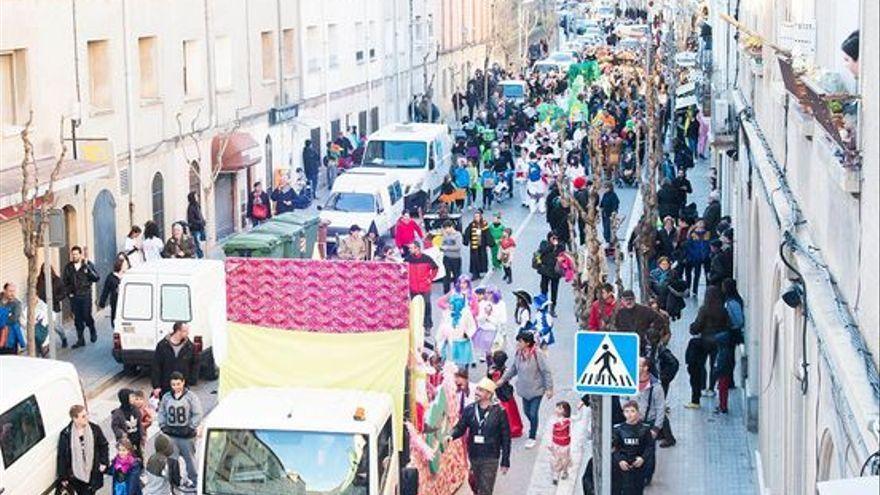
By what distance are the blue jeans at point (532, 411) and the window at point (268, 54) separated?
2364 cm

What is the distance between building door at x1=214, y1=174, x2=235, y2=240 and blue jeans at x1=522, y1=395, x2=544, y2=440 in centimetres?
1826

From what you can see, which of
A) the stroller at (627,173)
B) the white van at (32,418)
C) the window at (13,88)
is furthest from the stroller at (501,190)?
the white van at (32,418)

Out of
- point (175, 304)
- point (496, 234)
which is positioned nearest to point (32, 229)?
point (175, 304)

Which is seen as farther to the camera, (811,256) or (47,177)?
(47,177)

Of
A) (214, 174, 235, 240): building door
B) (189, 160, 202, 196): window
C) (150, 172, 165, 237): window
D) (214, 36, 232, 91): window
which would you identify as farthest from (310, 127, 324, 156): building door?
(150, 172, 165, 237): window

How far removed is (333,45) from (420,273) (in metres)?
24.3

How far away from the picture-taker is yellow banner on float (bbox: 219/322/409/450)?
16.1 m

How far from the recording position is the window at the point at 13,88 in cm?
2778

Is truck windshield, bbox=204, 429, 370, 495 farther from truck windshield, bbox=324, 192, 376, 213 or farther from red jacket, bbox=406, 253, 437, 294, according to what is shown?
truck windshield, bbox=324, 192, 376, 213

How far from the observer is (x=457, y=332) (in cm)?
2333

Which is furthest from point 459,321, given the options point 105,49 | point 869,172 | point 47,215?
point 869,172

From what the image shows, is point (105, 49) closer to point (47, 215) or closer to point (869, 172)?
point (47, 215)

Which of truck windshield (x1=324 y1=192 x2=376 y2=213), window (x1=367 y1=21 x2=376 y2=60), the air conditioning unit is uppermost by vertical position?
window (x1=367 y1=21 x2=376 y2=60)

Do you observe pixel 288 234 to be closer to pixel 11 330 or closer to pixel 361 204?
pixel 361 204
